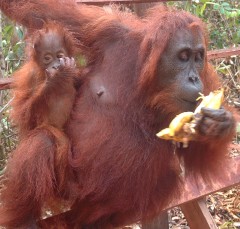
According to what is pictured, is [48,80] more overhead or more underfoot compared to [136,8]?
more underfoot

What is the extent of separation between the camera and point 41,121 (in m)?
2.87

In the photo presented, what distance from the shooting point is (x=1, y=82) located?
8.91ft

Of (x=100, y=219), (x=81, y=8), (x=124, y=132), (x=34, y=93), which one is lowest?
(x=100, y=219)

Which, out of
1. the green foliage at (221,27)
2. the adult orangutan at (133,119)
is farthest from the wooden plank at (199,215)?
the green foliage at (221,27)

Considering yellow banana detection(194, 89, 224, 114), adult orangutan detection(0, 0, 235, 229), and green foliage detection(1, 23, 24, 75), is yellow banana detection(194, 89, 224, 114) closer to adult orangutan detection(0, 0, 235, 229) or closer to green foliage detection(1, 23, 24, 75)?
adult orangutan detection(0, 0, 235, 229)

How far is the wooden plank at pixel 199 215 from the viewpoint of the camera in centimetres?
314

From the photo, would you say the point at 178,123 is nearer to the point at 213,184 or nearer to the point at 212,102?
the point at 212,102

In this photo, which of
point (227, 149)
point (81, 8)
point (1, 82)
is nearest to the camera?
point (1, 82)

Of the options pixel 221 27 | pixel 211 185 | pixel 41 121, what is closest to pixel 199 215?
pixel 211 185

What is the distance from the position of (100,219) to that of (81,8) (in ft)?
4.13

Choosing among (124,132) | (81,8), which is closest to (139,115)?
(124,132)

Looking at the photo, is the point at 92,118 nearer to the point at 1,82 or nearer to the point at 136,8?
the point at 1,82

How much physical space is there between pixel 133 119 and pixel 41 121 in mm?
508

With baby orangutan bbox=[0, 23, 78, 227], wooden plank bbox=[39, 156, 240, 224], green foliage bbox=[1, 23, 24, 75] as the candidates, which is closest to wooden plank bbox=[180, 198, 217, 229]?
wooden plank bbox=[39, 156, 240, 224]
